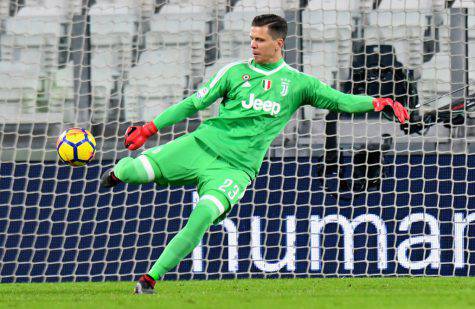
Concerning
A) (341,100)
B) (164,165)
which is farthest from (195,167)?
(341,100)

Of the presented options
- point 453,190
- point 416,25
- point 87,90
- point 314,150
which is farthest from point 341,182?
point 87,90

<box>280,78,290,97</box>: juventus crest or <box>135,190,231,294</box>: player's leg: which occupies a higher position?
<box>280,78,290,97</box>: juventus crest

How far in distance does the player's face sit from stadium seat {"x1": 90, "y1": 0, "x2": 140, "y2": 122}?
3161 millimetres

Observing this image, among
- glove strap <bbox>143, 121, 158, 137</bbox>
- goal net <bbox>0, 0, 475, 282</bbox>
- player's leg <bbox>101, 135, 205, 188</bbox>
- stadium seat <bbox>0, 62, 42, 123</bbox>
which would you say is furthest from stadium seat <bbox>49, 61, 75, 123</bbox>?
glove strap <bbox>143, 121, 158, 137</bbox>

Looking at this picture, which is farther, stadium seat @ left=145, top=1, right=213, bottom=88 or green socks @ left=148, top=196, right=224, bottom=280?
stadium seat @ left=145, top=1, right=213, bottom=88

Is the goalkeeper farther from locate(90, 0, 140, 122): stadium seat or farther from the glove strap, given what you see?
locate(90, 0, 140, 122): stadium seat

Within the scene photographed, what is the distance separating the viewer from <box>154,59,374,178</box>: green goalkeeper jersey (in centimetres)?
574

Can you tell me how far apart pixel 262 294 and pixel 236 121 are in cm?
98

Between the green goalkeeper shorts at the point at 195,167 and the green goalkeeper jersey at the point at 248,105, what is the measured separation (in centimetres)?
5

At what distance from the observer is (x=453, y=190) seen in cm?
821

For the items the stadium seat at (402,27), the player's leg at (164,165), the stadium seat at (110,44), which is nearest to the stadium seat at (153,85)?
A: the stadium seat at (110,44)

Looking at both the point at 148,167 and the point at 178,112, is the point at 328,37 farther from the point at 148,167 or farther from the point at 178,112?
the point at 148,167

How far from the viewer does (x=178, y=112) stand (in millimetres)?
5707

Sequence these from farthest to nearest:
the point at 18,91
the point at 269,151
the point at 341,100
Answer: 1. the point at 18,91
2. the point at 269,151
3. the point at 341,100
